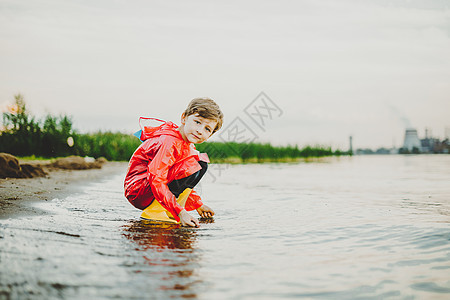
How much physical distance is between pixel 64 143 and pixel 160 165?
10425mm

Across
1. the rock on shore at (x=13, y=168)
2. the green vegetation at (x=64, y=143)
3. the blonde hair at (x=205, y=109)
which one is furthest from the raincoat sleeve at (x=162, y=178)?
the green vegetation at (x=64, y=143)

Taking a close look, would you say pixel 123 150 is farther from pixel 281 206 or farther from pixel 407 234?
pixel 407 234

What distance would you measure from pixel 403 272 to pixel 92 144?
42.7 ft

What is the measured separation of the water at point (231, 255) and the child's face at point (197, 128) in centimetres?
67

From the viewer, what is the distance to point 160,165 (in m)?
3.12

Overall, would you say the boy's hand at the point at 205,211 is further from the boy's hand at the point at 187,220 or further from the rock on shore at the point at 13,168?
the rock on shore at the point at 13,168

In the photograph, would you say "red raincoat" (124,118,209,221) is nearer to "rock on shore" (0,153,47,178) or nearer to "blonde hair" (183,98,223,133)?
"blonde hair" (183,98,223,133)

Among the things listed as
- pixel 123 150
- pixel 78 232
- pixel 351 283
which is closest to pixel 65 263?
pixel 78 232

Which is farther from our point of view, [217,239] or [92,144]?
[92,144]

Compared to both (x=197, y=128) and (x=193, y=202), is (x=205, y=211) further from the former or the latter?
(x=197, y=128)

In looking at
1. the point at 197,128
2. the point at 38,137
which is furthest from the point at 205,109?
the point at 38,137

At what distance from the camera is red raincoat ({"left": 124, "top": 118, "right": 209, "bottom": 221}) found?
10.2 ft

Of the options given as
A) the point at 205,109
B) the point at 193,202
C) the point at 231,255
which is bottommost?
the point at 231,255

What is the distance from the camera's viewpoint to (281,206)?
434cm
